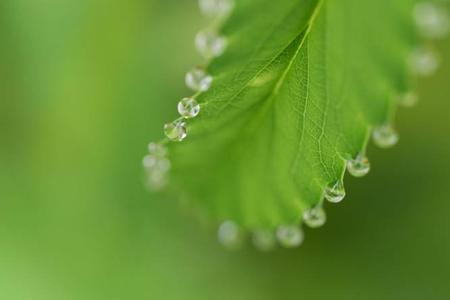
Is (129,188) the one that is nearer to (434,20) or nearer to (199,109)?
(434,20)

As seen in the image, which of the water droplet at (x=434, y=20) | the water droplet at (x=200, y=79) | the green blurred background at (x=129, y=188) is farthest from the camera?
the green blurred background at (x=129, y=188)

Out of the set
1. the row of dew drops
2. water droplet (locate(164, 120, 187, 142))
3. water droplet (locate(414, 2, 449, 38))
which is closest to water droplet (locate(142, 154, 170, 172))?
the row of dew drops

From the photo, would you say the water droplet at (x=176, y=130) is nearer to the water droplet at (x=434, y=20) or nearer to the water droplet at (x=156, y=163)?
Answer: the water droplet at (x=156, y=163)

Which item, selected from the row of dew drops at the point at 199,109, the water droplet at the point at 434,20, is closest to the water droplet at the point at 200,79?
the row of dew drops at the point at 199,109

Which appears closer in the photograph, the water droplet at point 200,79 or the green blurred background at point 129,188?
the water droplet at point 200,79

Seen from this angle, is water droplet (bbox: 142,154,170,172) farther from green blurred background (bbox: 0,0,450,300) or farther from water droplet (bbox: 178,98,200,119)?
green blurred background (bbox: 0,0,450,300)

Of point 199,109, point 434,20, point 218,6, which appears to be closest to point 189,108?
point 199,109
